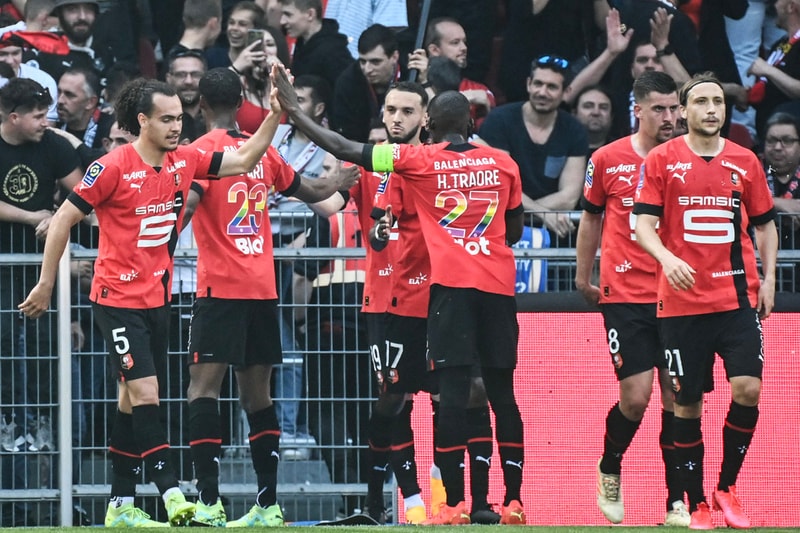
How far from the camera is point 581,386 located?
34.4 ft

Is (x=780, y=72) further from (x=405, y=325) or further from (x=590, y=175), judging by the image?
(x=405, y=325)

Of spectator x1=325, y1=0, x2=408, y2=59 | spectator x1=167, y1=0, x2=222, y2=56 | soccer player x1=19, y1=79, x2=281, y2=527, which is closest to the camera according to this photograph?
soccer player x1=19, y1=79, x2=281, y2=527

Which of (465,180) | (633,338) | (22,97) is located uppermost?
(22,97)

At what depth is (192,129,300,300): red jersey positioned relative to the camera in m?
9.35

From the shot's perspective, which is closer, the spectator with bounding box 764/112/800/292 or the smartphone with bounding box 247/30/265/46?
the spectator with bounding box 764/112/800/292

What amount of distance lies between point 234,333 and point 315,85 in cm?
381

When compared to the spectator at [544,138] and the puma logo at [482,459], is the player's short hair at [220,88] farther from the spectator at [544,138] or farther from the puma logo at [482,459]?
the spectator at [544,138]

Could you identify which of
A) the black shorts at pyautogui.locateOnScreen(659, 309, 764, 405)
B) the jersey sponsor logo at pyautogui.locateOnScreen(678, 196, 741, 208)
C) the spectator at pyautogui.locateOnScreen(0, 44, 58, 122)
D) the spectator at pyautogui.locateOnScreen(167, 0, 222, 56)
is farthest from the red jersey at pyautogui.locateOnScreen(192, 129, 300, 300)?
the spectator at pyautogui.locateOnScreen(167, 0, 222, 56)

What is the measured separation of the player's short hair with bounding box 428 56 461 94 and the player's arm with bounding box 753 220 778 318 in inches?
141

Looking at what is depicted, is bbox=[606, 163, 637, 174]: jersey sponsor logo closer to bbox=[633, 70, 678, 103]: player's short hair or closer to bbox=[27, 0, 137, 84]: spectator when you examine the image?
bbox=[633, 70, 678, 103]: player's short hair

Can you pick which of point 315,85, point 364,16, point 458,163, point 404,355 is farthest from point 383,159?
point 364,16

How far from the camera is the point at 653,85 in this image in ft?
31.0

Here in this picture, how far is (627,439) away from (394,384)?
4.93 feet

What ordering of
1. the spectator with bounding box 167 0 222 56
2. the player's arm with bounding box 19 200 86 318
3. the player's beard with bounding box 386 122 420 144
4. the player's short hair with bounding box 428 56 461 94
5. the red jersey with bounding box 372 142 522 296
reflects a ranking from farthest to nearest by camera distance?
1. the spectator with bounding box 167 0 222 56
2. the player's short hair with bounding box 428 56 461 94
3. the player's beard with bounding box 386 122 420 144
4. the red jersey with bounding box 372 142 522 296
5. the player's arm with bounding box 19 200 86 318
